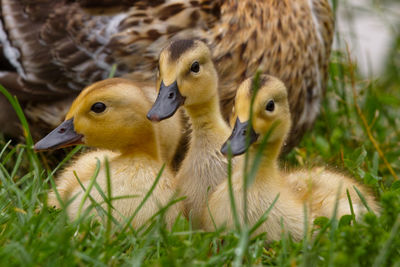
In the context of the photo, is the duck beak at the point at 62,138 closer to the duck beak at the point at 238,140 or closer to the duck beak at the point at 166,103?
the duck beak at the point at 166,103

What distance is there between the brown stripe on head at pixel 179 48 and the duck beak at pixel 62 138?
1.13 ft

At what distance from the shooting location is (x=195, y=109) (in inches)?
86.2

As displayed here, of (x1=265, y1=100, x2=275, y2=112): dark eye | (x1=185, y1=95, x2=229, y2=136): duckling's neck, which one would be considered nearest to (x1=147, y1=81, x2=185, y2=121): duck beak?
(x1=185, y1=95, x2=229, y2=136): duckling's neck

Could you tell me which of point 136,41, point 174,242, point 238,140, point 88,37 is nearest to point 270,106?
point 238,140

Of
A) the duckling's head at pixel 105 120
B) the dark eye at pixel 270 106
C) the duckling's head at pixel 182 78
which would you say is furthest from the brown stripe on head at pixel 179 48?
the dark eye at pixel 270 106

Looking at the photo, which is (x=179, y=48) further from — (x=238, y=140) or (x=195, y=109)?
(x=238, y=140)

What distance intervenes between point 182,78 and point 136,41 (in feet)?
1.93

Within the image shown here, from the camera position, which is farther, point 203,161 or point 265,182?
point 203,161

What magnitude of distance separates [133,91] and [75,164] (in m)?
0.37

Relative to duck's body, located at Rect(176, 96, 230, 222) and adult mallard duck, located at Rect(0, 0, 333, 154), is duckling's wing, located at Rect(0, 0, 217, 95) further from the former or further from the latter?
duck's body, located at Rect(176, 96, 230, 222)

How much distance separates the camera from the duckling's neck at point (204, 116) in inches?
86.2

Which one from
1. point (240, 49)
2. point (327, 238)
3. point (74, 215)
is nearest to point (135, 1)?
point (240, 49)

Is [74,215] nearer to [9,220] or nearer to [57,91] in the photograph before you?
[9,220]

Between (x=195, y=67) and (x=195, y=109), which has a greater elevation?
(x=195, y=67)
